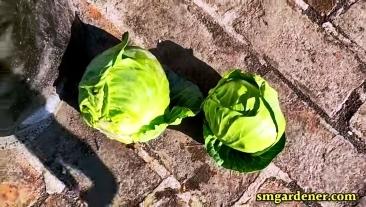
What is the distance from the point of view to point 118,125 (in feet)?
10.1

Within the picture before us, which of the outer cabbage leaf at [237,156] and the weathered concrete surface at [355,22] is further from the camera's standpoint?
the weathered concrete surface at [355,22]

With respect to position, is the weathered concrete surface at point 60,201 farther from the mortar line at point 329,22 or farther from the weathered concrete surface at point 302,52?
the mortar line at point 329,22

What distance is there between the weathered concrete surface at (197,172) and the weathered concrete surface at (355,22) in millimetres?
1031

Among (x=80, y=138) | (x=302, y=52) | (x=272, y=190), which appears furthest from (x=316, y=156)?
(x=80, y=138)

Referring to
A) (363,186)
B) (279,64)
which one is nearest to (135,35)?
(279,64)

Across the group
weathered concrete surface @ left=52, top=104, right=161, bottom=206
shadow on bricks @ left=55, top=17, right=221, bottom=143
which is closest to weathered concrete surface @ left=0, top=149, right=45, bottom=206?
weathered concrete surface @ left=52, top=104, right=161, bottom=206

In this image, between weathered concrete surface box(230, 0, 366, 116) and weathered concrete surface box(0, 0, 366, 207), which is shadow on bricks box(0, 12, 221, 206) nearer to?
weathered concrete surface box(0, 0, 366, 207)

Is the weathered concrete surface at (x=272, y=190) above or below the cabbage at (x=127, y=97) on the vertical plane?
below

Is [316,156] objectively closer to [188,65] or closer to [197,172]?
[197,172]

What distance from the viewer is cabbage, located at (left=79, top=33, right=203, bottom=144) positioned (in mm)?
3049

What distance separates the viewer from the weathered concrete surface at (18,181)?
11.4ft

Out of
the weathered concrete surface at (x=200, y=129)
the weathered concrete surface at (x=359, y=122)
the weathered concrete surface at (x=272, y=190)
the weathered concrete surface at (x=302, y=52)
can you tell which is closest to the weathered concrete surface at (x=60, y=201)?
the weathered concrete surface at (x=200, y=129)

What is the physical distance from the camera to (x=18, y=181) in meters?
3.49

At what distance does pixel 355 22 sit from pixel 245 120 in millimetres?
1061
